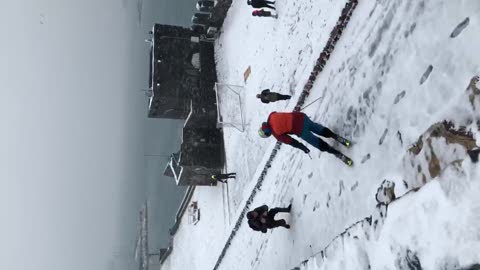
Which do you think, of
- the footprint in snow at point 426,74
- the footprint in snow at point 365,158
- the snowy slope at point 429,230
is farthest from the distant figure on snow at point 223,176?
the snowy slope at point 429,230

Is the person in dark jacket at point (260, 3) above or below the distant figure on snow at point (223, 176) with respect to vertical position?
above

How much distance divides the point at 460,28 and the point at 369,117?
8.96 feet

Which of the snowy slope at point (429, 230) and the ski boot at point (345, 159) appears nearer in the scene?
the snowy slope at point (429, 230)

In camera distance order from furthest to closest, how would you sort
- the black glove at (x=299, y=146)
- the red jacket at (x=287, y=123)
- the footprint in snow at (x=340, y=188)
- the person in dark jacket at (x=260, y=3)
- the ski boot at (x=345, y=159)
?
the person in dark jacket at (x=260, y=3)
the black glove at (x=299, y=146)
the red jacket at (x=287, y=123)
the footprint in snow at (x=340, y=188)
the ski boot at (x=345, y=159)

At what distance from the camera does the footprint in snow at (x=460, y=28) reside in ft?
23.9

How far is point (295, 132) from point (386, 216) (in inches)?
187

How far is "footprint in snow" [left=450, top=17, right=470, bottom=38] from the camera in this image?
7.30 m

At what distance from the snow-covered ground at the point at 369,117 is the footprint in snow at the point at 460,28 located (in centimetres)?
8

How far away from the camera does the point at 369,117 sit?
31.7ft

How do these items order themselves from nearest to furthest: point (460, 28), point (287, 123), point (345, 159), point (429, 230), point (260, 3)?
1. point (429, 230)
2. point (460, 28)
3. point (345, 159)
4. point (287, 123)
5. point (260, 3)

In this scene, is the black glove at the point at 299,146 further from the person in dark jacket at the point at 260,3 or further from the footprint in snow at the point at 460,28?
the person in dark jacket at the point at 260,3

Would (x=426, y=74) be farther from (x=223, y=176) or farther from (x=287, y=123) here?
(x=223, y=176)

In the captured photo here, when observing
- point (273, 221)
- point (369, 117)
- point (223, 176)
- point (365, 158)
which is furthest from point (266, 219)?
point (223, 176)

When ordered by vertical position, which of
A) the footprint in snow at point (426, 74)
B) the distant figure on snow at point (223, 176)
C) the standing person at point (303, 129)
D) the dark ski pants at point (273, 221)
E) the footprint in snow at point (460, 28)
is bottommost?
the dark ski pants at point (273, 221)
